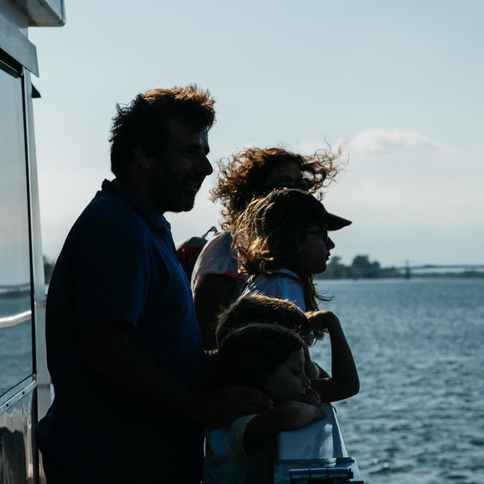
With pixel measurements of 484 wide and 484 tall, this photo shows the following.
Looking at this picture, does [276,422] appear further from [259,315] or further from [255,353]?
[259,315]

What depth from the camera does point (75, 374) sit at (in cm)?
291

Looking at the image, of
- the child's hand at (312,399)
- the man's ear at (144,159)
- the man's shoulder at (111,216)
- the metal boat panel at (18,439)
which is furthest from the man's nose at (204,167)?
the metal boat panel at (18,439)

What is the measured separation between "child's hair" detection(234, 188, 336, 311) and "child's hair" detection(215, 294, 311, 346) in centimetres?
56

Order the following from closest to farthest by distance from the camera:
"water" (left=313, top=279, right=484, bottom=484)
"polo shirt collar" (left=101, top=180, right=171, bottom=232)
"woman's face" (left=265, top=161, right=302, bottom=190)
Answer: "polo shirt collar" (left=101, top=180, right=171, bottom=232), "woman's face" (left=265, top=161, right=302, bottom=190), "water" (left=313, top=279, right=484, bottom=484)

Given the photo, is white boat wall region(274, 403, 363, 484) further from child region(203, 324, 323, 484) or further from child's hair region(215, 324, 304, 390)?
child's hair region(215, 324, 304, 390)

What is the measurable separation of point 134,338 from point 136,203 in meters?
0.38

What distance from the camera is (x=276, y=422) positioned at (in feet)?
8.64

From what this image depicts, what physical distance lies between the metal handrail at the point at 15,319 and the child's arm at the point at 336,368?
0.95m

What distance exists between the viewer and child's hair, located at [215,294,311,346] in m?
3.12

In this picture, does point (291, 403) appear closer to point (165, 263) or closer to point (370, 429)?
point (165, 263)

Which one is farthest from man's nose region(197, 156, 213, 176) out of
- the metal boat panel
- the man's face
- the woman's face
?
the woman's face

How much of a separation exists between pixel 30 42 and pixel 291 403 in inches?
78.7

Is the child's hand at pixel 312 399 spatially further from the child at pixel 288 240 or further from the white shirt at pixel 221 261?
the white shirt at pixel 221 261

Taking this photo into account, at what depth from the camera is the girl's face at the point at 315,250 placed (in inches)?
150
